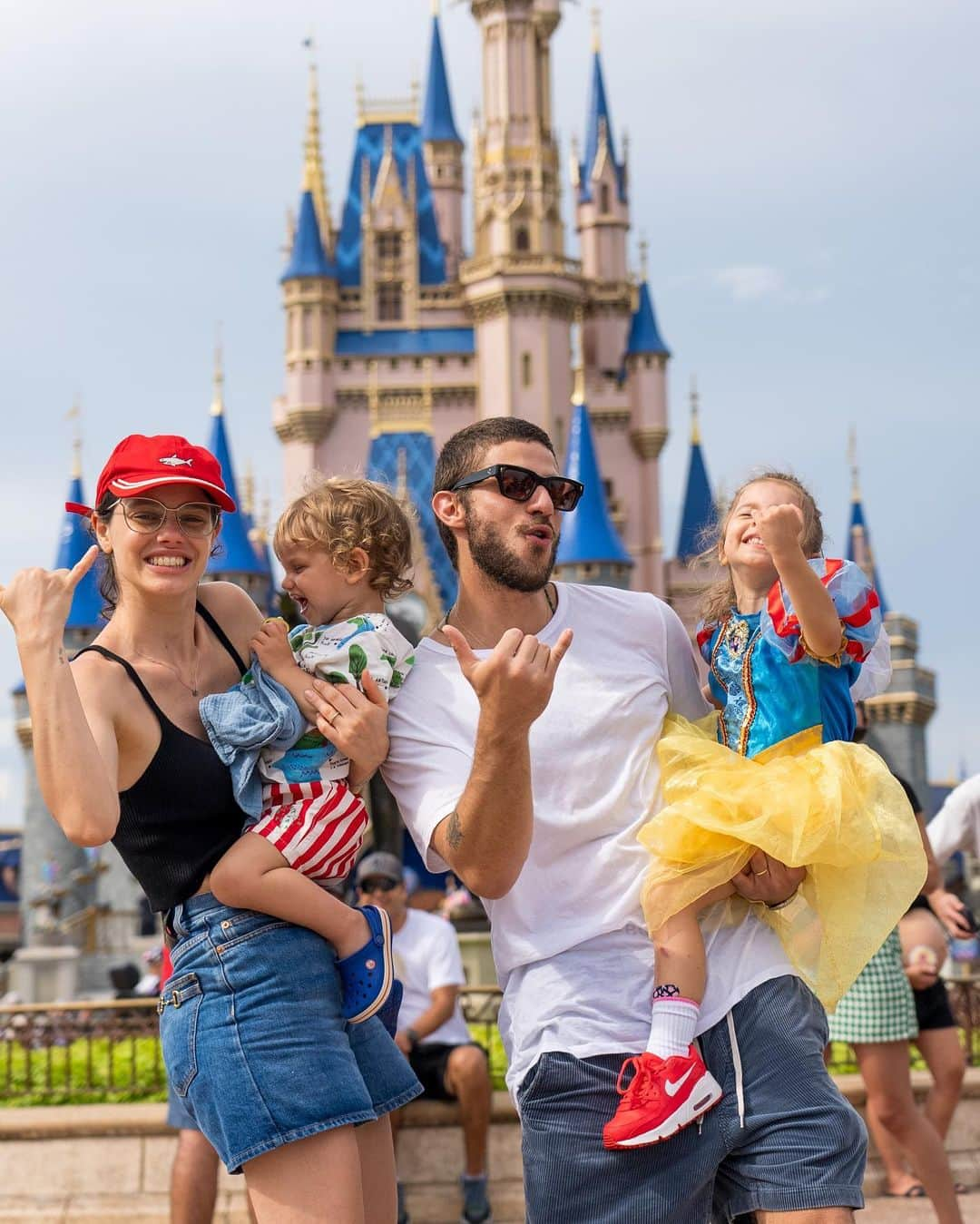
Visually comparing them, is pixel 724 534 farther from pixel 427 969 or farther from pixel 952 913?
pixel 427 969

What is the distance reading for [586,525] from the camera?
1423 inches

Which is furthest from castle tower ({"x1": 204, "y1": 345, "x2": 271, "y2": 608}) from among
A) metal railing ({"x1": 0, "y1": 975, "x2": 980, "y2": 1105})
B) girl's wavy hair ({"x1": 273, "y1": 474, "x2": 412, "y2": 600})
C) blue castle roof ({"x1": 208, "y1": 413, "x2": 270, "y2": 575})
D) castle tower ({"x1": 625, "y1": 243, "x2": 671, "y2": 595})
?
girl's wavy hair ({"x1": 273, "y1": 474, "x2": 412, "y2": 600})

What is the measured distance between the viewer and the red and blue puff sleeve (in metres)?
2.93

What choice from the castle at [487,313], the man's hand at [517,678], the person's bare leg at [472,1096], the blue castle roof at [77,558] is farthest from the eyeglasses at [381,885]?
the castle at [487,313]

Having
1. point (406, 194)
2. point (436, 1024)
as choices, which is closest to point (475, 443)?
point (436, 1024)

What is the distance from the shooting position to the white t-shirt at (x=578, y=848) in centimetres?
278

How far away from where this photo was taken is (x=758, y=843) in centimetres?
275

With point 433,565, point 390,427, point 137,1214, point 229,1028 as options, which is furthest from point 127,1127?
point 390,427

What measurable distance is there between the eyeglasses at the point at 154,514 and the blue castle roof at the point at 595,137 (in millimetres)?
46656

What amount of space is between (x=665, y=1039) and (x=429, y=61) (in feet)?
161

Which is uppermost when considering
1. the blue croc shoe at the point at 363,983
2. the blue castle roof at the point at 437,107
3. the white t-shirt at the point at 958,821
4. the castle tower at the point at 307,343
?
the blue castle roof at the point at 437,107

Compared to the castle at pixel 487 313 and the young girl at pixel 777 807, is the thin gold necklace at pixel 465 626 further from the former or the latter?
the castle at pixel 487 313

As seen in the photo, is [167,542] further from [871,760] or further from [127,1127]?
[127,1127]

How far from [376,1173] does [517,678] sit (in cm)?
91
